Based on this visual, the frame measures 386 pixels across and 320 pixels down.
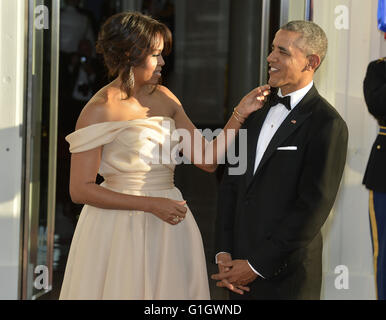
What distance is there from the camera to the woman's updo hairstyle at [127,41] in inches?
101

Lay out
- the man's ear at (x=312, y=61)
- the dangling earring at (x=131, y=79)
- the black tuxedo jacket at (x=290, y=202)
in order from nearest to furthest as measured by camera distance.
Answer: the black tuxedo jacket at (x=290, y=202) < the man's ear at (x=312, y=61) < the dangling earring at (x=131, y=79)

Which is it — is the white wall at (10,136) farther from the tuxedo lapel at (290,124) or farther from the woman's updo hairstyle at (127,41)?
the tuxedo lapel at (290,124)

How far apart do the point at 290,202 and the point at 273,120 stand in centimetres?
33

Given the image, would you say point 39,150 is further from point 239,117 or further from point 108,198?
point 239,117

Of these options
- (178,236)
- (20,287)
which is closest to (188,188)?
(20,287)

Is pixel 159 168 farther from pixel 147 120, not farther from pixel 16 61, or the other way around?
pixel 16 61

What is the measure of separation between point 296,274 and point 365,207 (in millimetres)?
1625

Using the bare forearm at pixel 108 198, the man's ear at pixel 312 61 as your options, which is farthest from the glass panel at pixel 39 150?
the man's ear at pixel 312 61

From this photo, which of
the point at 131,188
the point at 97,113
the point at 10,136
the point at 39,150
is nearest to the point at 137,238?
the point at 131,188

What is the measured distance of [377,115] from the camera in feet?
8.59

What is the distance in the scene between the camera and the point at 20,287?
3.88 meters

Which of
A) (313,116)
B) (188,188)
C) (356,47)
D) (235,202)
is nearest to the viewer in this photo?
(313,116)

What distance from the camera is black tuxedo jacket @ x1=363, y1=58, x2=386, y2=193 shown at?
8.50ft

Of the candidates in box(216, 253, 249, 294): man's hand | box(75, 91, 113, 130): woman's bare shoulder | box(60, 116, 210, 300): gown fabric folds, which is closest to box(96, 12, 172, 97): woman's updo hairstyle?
box(75, 91, 113, 130): woman's bare shoulder
